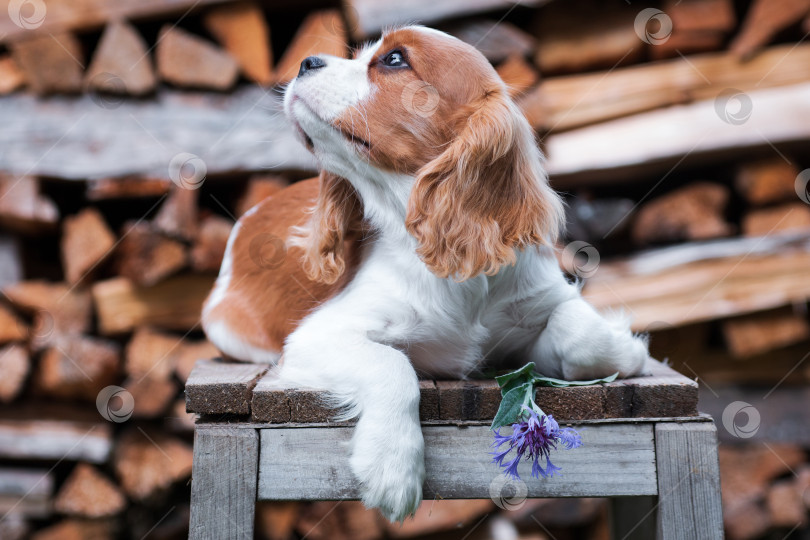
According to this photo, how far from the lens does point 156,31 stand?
109 inches

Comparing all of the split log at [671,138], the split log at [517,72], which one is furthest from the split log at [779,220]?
the split log at [517,72]

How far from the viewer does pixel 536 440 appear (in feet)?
4.09

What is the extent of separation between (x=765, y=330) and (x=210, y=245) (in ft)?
6.68

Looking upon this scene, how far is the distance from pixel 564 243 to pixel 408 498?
169 centimetres

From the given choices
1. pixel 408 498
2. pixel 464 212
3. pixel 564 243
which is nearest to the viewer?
pixel 408 498

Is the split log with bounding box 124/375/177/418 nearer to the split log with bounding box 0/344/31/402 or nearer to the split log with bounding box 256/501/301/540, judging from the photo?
the split log with bounding box 0/344/31/402

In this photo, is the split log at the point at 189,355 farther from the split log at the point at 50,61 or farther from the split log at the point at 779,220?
the split log at the point at 779,220

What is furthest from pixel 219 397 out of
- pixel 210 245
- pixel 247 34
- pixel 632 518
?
pixel 247 34

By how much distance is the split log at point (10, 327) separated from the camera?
2.58m

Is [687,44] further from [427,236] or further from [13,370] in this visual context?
[13,370]

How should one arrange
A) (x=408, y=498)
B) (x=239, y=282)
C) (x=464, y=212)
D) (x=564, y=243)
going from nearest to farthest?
(x=408, y=498) → (x=464, y=212) → (x=239, y=282) → (x=564, y=243)

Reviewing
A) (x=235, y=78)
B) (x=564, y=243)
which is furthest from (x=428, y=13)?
(x=564, y=243)

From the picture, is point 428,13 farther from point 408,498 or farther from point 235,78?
point 408,498

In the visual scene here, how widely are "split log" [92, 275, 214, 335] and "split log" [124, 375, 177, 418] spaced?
0.67 ft
